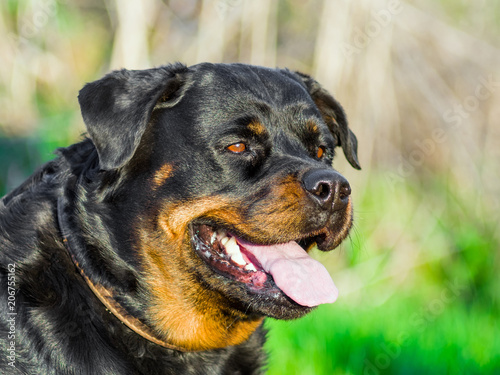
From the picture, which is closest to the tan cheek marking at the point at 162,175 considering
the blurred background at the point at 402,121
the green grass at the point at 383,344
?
the green grass at the point at 383,344

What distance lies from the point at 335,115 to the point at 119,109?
1593 mm

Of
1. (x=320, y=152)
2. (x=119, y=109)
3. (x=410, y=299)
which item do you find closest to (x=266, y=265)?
(x=320, y=152)

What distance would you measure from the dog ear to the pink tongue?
749 mm

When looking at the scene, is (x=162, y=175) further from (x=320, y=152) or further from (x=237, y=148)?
(x=320, y=152)

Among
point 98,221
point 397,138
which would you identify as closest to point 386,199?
point 397,138

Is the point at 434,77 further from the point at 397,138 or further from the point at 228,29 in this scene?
the point at 228,29

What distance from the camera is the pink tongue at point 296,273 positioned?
279 cm

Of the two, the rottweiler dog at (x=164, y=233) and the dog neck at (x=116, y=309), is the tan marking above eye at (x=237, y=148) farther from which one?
the dog neck at (x=116, y=309)

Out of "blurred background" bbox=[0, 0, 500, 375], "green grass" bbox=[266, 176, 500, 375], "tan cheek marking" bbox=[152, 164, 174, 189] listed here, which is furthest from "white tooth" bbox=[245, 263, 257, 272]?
"blurred background" bbox=[0, 0, 500, 375]

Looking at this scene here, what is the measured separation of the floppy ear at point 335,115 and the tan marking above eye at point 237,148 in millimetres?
946

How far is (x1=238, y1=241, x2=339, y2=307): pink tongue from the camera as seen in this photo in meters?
2.79

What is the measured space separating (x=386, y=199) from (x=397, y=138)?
714 millimetres

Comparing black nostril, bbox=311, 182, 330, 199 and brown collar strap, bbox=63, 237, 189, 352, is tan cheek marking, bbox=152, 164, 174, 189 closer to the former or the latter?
brown collar strap, bbox=63, 237, 189, 352

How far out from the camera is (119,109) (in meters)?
2.86
